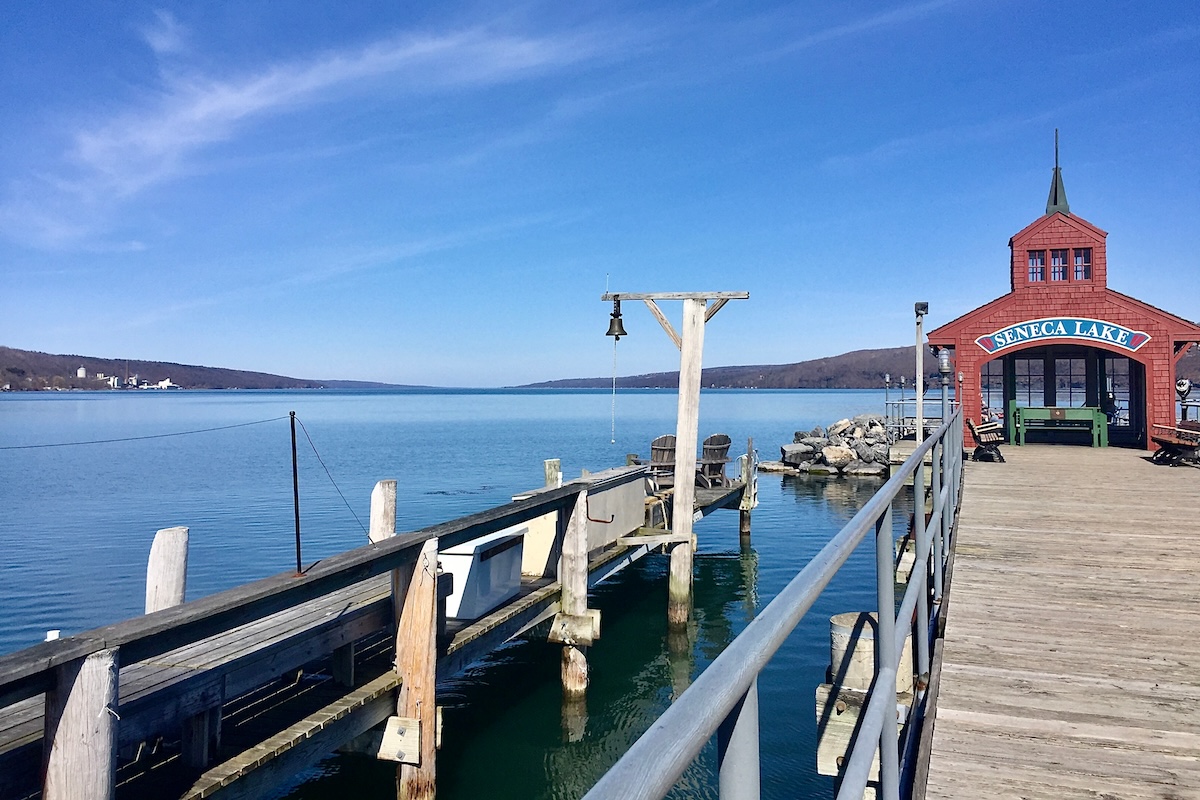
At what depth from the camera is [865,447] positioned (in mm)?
39781

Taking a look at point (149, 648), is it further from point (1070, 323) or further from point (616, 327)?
point (1070, 323)

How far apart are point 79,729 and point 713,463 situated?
17.4 m

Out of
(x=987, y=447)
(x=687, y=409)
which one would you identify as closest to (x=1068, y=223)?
(x=987, y=447)

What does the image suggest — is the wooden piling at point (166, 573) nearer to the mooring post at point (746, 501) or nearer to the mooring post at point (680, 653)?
the mooring post at point (680, 653)

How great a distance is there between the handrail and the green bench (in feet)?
58.2

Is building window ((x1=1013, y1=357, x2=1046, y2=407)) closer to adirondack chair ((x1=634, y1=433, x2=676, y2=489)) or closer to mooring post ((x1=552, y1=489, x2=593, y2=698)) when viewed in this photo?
adirondack chair ((x1=634, y1=433, x2=676, y2=489))

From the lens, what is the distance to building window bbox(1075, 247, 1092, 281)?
68.9 ft

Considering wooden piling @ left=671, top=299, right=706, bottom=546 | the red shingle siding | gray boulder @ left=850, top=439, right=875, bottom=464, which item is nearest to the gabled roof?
the red shingle siding

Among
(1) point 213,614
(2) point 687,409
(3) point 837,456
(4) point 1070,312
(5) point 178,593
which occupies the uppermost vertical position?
(4) point 1070,312

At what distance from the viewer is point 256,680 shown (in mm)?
5551

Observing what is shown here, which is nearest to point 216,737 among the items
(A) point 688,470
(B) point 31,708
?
(B) point 31,708

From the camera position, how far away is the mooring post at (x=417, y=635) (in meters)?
6.38

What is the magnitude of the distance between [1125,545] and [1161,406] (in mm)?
15107

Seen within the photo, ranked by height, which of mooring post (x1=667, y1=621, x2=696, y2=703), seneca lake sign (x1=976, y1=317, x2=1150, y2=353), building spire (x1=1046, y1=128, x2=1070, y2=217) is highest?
building spire (x1=1046, y1=128, x2=1070, y2=217)
